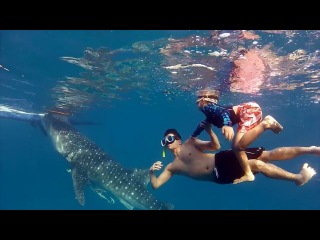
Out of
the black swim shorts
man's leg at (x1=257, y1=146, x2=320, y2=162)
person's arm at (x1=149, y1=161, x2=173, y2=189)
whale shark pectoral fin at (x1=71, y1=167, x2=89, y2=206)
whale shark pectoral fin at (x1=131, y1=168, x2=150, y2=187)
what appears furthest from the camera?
whale shark pectoral fin at (x1=71, y1=167, x2=89, y2=206)

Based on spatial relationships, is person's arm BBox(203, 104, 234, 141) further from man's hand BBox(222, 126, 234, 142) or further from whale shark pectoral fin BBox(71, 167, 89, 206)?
whale shark pectoral fin BBox(71, 167, 89, 206)

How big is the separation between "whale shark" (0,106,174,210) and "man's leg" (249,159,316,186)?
407 cm

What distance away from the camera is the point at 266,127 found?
20.1ft

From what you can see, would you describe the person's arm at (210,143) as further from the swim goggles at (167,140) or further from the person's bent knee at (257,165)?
the person's bent knee at (257,165)

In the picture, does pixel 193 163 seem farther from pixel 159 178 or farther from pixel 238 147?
pixel 238 147

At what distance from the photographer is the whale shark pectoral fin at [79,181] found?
11.7 m

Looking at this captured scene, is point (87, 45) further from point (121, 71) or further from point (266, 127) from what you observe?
point (266, 127)

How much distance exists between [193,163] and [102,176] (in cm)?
534

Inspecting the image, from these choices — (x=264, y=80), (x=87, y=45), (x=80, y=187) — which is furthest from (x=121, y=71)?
(x=264, y=80)

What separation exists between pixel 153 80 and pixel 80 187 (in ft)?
30.5

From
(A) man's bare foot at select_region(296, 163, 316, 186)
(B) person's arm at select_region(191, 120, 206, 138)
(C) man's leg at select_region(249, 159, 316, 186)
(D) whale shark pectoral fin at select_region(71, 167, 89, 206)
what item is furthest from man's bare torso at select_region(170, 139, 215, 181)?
(D) whale shark pectoral fin at select_region(71, 167, 89, 206)

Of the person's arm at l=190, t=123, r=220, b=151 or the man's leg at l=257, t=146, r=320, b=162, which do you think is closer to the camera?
the man's leg at l=257, t=146, r=320, b=162

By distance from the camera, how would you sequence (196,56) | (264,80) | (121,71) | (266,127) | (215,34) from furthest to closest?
(264,80) < (121,71) < (196,56) < (215,34) < (266,127)

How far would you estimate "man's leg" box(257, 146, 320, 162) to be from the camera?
655cm
